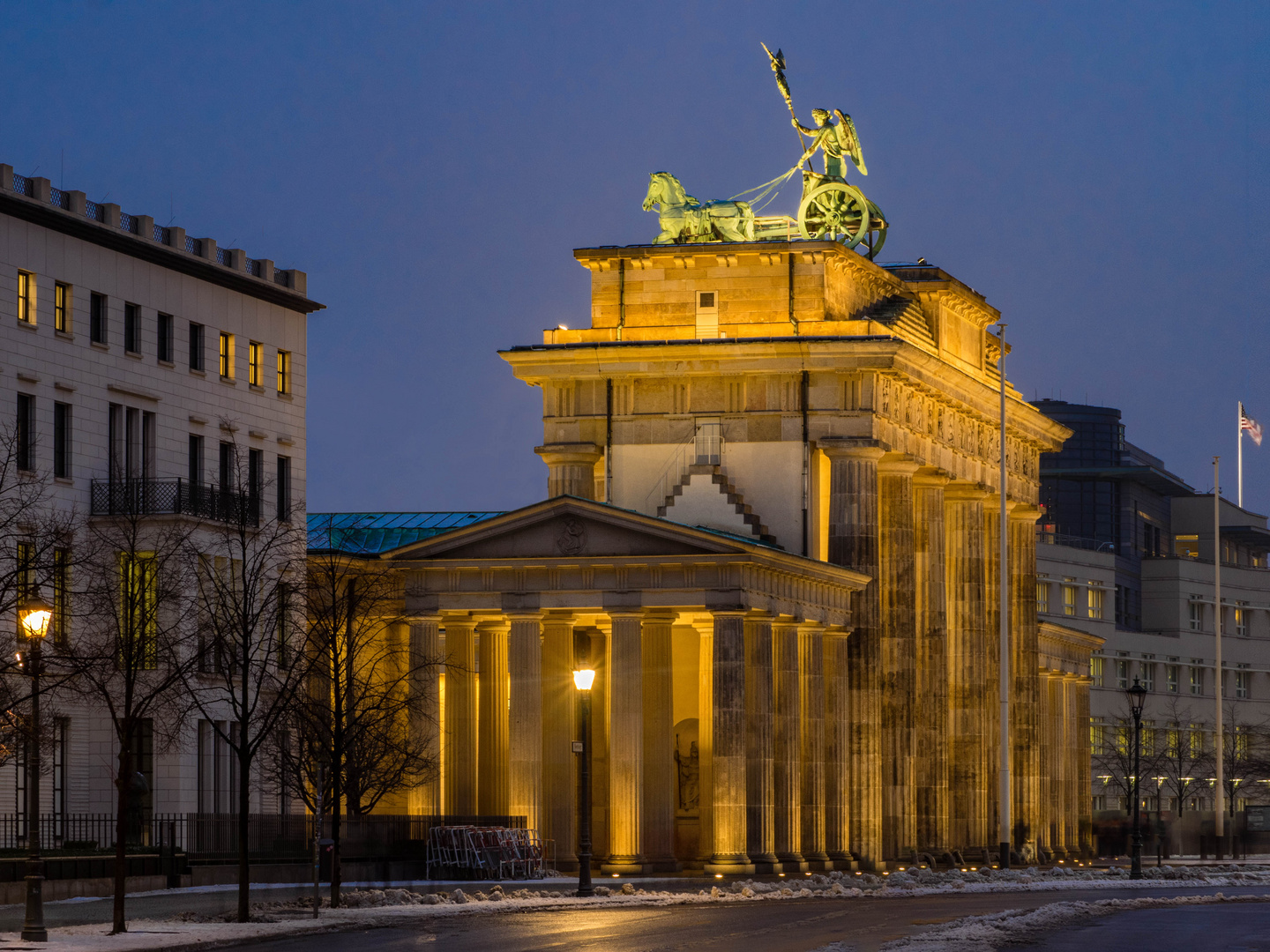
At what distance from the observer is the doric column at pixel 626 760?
69.6m

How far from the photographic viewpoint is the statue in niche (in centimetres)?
7762

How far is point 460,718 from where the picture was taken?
238 feet

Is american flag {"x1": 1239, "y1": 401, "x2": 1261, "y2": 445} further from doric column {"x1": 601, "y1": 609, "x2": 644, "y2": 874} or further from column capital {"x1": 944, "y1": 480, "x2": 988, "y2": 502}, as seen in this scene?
doric column {"x1": 601, "y1": 609, "x2": 644, "y2": 874}

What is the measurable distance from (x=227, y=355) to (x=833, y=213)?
24.4 m

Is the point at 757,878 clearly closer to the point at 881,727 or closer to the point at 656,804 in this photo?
the point at 656,804

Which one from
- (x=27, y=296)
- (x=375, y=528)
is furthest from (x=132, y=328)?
(x=375, y=528)

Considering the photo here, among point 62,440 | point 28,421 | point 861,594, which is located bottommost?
point 861,594

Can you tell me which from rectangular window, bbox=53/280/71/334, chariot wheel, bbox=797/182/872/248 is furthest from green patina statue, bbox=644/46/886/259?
rectangular window, bbox=53/280/71/334

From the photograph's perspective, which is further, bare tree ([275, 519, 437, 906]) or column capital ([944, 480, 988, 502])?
column capital ([944, 480, 988, 502])

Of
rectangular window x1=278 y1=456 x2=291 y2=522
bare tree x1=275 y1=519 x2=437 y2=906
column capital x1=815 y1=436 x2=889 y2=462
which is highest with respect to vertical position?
column capital x1=815 y1=436 x2=889 y2=462

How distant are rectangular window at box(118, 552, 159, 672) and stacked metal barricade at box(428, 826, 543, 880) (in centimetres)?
968

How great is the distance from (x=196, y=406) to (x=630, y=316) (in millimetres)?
17718

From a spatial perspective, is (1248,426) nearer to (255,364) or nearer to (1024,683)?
(1024,683)

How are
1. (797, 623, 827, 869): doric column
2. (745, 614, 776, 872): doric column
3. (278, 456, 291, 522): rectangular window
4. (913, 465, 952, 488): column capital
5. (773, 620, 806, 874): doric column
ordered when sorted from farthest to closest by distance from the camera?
(913, 465, 952, 488): column capital
(278, 456, 291, 522): rectangular window
(797, 623, 827, 869): doric column
(773, 620, 806, 874): doric column
(745, 614, 776, 872): doric column
